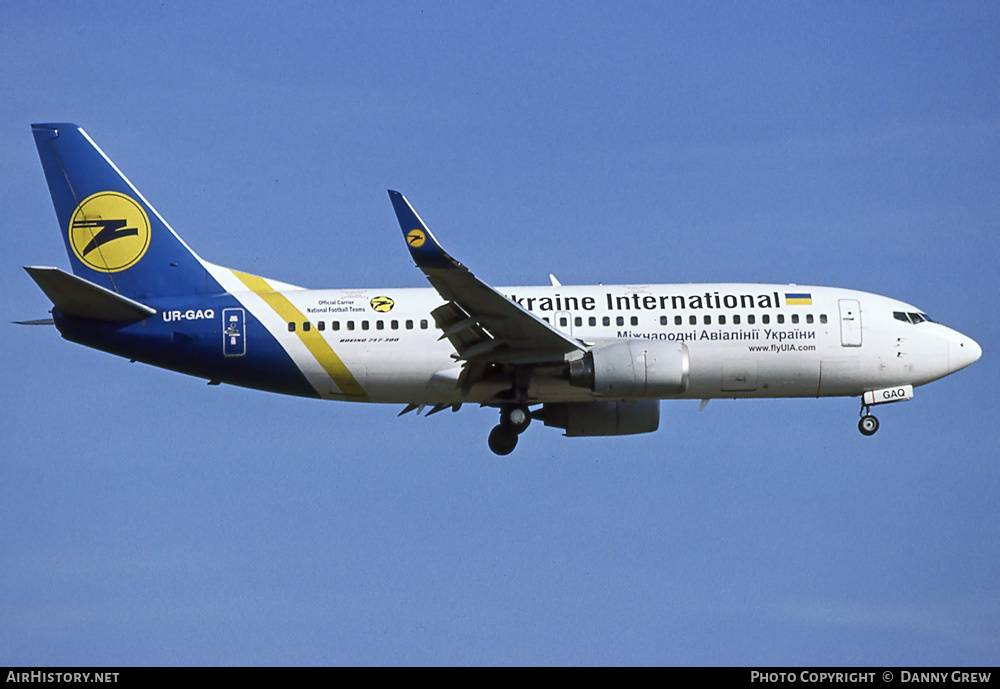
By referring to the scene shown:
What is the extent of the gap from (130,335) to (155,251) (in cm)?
316

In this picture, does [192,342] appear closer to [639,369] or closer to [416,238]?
[416,238]

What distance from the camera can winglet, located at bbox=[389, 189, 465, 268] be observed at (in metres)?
36.2

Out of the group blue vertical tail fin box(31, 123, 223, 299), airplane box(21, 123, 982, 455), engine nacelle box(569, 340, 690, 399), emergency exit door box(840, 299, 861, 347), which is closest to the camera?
engine nacelle box(569, 340, 690, 399)

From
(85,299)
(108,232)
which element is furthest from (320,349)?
(108,232)

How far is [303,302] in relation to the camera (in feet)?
140

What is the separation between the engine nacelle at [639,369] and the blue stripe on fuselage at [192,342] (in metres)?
8.50

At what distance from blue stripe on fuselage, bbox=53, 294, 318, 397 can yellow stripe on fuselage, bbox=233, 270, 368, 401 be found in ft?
2.35

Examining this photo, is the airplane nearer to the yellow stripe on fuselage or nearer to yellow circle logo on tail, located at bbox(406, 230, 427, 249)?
the yellow stripe on fuselage

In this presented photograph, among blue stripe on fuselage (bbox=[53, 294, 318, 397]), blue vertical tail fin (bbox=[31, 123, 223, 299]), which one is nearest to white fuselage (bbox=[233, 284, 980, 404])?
blue stripe on fuselage (bbox=[53, 294, 318, 397])

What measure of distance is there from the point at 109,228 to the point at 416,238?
478 inches

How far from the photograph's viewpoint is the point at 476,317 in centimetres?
3984

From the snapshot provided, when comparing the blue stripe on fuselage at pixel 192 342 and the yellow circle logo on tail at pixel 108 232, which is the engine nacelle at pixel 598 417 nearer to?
the blue stripe on fuselage at pixel 192 342
